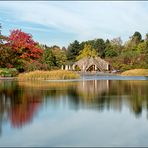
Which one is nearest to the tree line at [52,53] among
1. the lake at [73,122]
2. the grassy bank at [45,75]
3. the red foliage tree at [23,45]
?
the red foliage tree at [23,45]

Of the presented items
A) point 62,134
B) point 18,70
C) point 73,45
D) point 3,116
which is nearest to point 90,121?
point 62,134

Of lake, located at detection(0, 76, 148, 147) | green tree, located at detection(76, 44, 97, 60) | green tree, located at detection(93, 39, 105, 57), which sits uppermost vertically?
green tree, located at detection(93, 39, 105, 57)

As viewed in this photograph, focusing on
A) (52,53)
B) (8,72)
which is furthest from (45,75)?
(52,53)

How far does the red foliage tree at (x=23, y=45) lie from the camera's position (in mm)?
39216

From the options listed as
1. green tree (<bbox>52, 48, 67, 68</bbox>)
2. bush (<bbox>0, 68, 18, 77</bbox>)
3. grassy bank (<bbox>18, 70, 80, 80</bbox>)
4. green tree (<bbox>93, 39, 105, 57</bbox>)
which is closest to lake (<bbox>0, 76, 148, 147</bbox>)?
grassy bank (<bbox>18, 70, 80, 80</bbox>)

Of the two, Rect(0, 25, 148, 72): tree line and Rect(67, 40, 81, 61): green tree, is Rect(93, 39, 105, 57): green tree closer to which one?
Rect(0, 25, 148, 72): tree line

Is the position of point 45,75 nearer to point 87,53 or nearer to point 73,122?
point 73,122

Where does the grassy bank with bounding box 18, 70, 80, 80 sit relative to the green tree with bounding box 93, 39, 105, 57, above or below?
below

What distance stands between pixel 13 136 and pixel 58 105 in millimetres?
5649

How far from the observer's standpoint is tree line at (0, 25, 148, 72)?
3794 centimetres

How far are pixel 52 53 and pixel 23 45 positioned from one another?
18429mm

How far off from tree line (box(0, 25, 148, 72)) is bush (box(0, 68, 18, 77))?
1.61m

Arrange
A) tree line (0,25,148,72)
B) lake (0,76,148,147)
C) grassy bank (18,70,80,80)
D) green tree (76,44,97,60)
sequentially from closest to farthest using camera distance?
lake (0,76,148,147) < grassy bank (18,70,80,80) < tree line (0,25,148,72) < green tree (76,44,97,60)

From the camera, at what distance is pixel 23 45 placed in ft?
129
